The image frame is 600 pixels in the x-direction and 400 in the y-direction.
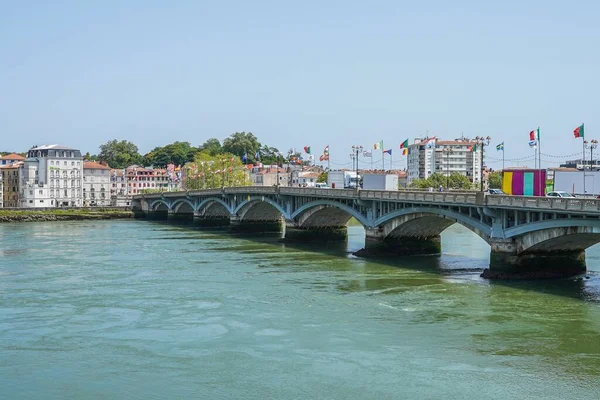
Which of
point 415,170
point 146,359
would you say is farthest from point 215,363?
point 415,170

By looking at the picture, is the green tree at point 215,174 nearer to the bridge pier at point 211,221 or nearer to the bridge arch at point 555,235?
the bridge pier at point 211,221

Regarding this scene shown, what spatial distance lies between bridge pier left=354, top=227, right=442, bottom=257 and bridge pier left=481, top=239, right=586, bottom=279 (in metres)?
14.0

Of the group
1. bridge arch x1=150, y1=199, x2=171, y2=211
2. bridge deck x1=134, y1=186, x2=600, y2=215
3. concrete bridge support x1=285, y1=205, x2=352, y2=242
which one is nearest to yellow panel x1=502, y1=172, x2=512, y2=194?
bridge deck x1=134, y1=186, x2=600, y2=215

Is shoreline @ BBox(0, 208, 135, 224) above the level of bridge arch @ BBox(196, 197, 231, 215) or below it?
below

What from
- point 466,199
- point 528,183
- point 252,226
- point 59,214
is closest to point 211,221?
point 252,226

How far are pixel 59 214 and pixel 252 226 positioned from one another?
147ft

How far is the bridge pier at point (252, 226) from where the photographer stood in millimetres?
94000

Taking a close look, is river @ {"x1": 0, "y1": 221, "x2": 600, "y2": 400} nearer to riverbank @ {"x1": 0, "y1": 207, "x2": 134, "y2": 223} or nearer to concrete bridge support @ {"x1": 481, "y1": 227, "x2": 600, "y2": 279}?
concrete bridge support @ {"x1": 481, "y1": 227, "x2": 600, "y2": 279}

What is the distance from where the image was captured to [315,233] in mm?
76812

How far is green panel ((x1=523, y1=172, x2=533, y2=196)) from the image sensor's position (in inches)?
2148

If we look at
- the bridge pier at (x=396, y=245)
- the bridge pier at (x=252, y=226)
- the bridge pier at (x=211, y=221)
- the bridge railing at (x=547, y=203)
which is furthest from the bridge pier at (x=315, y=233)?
the bridge pier at (x=211, y=221)

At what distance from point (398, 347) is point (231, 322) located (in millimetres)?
8499

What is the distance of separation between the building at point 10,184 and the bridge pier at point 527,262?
120356 millimetres

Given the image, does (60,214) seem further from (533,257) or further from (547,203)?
(547,203)
